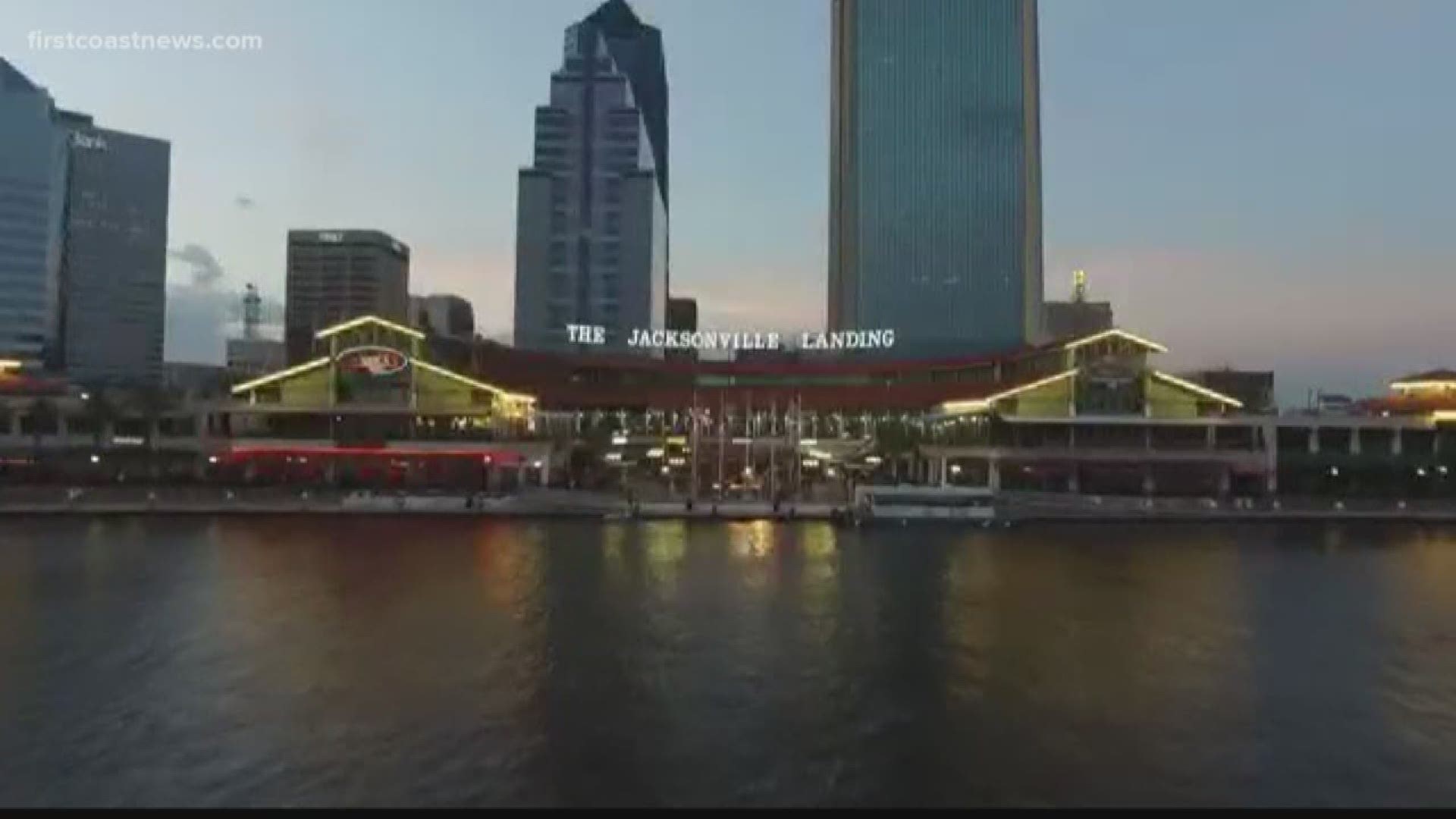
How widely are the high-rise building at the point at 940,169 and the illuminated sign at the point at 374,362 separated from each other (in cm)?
10799

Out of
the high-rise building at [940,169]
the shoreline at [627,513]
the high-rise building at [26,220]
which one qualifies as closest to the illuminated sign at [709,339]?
the shoreline at [627,513]

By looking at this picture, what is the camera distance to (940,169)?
176m

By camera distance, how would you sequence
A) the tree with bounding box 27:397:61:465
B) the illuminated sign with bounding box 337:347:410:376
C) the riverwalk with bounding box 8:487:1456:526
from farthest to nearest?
the tree with bounding box 27:397:61:465, the illuminated sign with bounding box 337:347:410:376, the riverwalk with bounding box 8:487:1456:526

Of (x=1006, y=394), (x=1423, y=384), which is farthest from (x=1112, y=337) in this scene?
(x=1423, y=384)

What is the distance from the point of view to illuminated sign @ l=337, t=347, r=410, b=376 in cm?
8200

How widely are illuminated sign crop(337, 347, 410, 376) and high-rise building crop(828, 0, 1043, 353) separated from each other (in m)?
108

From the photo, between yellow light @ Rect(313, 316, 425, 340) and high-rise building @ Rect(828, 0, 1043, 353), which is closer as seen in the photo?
yellow light @ Rect(313, 316, 425, 340)

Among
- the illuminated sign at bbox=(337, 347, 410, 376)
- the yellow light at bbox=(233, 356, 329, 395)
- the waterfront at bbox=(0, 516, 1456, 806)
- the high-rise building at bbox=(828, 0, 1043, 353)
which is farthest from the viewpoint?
the high-rise building at bbox=(828, 0, 1043, 353)

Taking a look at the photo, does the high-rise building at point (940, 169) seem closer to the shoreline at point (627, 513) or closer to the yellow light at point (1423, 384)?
the yellow light at point (1423, 384)

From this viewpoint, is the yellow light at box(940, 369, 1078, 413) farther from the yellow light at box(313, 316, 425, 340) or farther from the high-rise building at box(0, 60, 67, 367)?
the high-rise building at box(0, 60, 67, 367)

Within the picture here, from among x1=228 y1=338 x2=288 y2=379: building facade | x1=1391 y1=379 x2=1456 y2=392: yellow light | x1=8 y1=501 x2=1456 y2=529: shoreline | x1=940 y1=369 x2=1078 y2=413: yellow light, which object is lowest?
x1=8 y1=501 x2=1456 y2=529: shoreline

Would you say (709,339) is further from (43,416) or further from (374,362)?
(43,416)

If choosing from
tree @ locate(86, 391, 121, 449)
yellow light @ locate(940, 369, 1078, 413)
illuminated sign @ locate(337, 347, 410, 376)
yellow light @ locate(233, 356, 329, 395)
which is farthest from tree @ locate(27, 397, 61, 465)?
yellow light @ locate(940, 369, 1078, 413)

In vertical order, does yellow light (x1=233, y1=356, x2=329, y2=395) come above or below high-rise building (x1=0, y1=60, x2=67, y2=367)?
below
